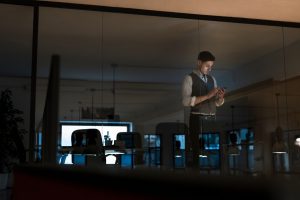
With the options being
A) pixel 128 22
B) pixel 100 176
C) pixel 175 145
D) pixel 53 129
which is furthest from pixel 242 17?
pixel 100 176

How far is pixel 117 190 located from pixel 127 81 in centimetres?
406

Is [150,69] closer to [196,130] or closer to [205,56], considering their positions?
[205,56]

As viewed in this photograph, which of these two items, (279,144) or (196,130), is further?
(279,144)

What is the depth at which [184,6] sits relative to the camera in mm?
4594

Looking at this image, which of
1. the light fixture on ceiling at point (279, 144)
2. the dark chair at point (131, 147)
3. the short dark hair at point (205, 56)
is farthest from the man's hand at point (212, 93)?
the dark chair at point (131, 147)

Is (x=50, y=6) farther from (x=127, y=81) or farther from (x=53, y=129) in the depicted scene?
(x=53, y=129)

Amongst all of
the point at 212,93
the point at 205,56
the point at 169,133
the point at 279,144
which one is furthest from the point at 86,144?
the point at 279,144

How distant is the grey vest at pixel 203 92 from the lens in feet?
14.6

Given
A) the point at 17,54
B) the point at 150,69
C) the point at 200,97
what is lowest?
the point at 200,97

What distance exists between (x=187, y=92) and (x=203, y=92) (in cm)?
19

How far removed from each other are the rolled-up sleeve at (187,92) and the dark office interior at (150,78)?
0.05 meters

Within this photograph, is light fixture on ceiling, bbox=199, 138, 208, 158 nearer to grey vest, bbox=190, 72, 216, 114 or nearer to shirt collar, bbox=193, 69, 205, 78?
grey vest, bbox=190, 72, 216, 114

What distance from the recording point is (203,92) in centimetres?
450

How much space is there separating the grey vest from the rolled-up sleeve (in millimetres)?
38
